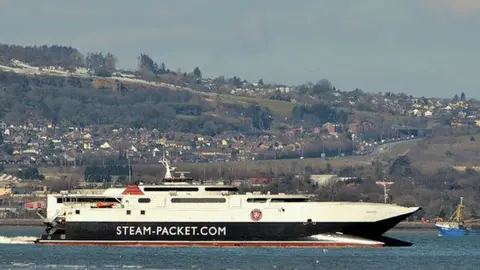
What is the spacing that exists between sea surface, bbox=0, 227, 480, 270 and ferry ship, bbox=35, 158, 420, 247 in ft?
5.46

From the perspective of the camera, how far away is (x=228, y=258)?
102 m

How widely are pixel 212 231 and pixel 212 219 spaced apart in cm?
75

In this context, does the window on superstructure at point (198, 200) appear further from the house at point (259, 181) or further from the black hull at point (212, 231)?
the house at point (259, 181)

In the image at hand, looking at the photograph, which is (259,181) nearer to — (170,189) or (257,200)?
(170,189)

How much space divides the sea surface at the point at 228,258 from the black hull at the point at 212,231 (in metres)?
1.66

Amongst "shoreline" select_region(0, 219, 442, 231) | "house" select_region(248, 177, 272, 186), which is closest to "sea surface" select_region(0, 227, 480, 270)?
"shoreline" select_region(0, 219, 442, 231)

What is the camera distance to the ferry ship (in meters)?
113

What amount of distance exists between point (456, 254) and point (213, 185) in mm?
15841

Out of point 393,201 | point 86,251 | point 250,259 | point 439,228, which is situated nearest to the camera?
point 250,259

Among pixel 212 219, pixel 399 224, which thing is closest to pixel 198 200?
pixel 212 219

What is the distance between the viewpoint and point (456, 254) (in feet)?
373

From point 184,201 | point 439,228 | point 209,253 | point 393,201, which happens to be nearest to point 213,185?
point 184,201

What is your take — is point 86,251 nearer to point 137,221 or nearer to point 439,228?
point 137,221

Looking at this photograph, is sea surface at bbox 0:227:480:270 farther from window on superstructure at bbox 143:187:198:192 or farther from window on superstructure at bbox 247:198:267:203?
window on superstructure at bbox 143:187:198:192
